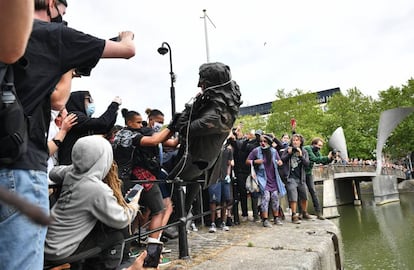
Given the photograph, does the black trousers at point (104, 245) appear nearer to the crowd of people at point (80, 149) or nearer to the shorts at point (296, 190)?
the crowd of people at point (80, 149)

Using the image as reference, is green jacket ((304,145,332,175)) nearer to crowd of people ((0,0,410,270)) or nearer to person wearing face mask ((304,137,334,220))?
person wearing face mask ((304,137,334,220))

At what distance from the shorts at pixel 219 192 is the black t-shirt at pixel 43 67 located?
167 inches

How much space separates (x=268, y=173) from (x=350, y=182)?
71.9ft

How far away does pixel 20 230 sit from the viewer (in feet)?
3.77

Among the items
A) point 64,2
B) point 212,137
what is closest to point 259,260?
point 212,137

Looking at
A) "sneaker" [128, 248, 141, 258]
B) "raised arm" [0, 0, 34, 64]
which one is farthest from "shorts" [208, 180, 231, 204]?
"raised arm" [0, 0, 34, 64]

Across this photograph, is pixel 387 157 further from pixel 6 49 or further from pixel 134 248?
pixel 6 49

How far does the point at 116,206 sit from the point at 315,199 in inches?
253

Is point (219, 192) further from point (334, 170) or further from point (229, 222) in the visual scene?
point (334, 170)

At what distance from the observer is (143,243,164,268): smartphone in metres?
2.54

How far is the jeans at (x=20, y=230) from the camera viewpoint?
1.13m

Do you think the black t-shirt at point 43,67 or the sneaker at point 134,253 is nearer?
the black t-shirt at point 43,67

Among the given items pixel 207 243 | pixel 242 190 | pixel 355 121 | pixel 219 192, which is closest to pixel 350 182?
pixel 355 121

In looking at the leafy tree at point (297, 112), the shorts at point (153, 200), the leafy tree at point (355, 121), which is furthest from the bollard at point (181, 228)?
the leafy tree at point (355, 121)
